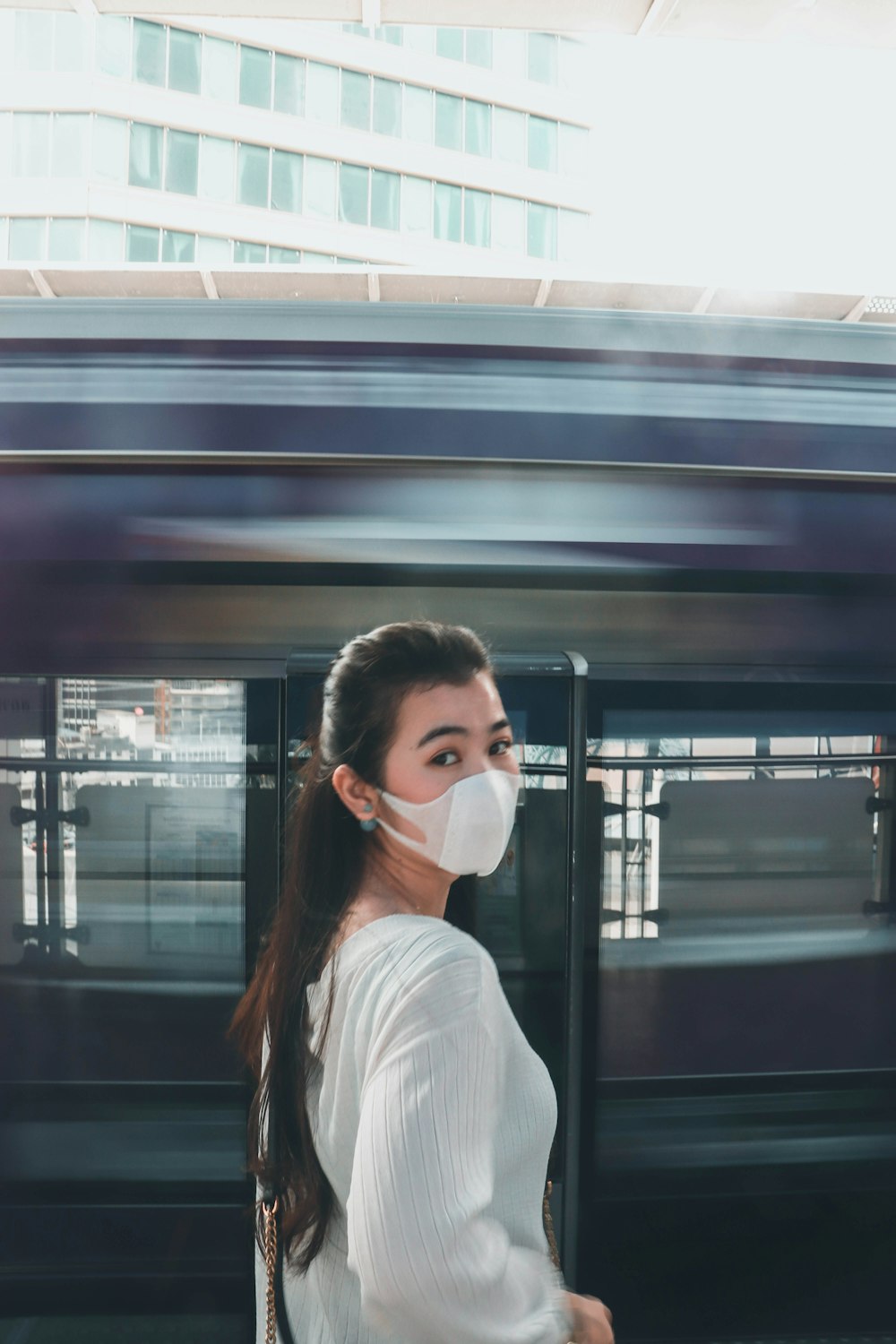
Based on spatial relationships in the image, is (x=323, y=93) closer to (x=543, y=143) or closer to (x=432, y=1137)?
(x=543, y=143)

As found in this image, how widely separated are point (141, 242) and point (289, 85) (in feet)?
17.6

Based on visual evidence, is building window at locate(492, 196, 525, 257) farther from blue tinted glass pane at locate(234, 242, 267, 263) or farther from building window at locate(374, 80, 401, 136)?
blue tinted glass pane at locate(234, 242, 267, 263)

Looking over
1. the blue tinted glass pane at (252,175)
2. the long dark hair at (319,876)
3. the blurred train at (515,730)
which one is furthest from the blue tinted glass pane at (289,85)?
the long dark hair at (319,876)

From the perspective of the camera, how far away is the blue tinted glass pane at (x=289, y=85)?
2334 centimetres

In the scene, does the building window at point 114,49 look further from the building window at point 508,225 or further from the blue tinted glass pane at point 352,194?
→ the building window at point 508,225

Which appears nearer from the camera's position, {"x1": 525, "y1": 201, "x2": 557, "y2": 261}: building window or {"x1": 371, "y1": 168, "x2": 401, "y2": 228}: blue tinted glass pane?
{"x1": 371, "y1": 168, "x2": 401, "y2": 228}: blue tinted glass pane

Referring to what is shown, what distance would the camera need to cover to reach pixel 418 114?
971 inches

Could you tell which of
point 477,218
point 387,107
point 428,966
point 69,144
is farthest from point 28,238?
point 428,966

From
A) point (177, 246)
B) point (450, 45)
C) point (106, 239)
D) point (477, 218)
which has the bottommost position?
point (106, 239)

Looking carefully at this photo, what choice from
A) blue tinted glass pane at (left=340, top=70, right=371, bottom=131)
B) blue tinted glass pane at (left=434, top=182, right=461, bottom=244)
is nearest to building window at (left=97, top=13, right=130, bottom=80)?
blue tinted glass pane at (left=340, top=70, right=371, bottom=131)

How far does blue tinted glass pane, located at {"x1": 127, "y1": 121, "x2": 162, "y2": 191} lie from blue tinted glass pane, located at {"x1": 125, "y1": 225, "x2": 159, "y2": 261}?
3.21 ft

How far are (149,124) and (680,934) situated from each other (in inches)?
1022

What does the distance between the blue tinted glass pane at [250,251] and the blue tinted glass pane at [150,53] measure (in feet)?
12.8

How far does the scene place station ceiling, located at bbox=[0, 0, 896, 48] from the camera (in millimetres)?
2242
